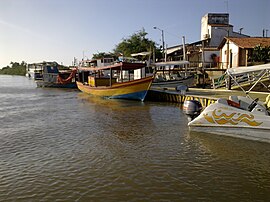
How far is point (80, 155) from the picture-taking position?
796cm

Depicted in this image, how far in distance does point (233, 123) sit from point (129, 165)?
13.5ft

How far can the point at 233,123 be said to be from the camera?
915 cm

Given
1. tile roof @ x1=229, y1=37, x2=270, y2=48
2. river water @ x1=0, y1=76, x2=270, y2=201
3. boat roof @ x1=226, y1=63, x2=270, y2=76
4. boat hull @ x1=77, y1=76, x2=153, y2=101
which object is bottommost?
river water @ x1=0, y1=76, x2=270, y2=201

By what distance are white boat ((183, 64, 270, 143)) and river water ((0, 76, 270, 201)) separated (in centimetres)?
30

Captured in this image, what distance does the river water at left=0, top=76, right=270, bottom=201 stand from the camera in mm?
5586

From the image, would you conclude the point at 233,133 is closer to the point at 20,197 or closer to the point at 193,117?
the point at 193,117

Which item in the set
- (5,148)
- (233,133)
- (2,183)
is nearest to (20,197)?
(2,183)

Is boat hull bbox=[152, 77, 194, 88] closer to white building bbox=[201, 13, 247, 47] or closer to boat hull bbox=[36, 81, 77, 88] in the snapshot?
boat hull bbox=[36, 81, 77, 88]

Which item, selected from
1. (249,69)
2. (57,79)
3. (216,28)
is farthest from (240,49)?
(57,79)

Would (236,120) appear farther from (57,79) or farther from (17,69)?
(17,69)

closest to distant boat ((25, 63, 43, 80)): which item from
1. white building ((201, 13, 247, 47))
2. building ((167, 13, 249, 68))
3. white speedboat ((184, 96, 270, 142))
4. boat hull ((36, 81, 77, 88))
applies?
boat hull ((36, 81, 77, 88))

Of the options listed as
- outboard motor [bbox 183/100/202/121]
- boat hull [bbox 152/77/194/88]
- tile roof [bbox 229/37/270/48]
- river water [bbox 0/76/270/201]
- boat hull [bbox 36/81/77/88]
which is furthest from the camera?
boat hull [bbox 36/81/77/88]

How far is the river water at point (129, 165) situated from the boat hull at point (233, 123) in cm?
27

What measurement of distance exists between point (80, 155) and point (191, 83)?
20.4 m
